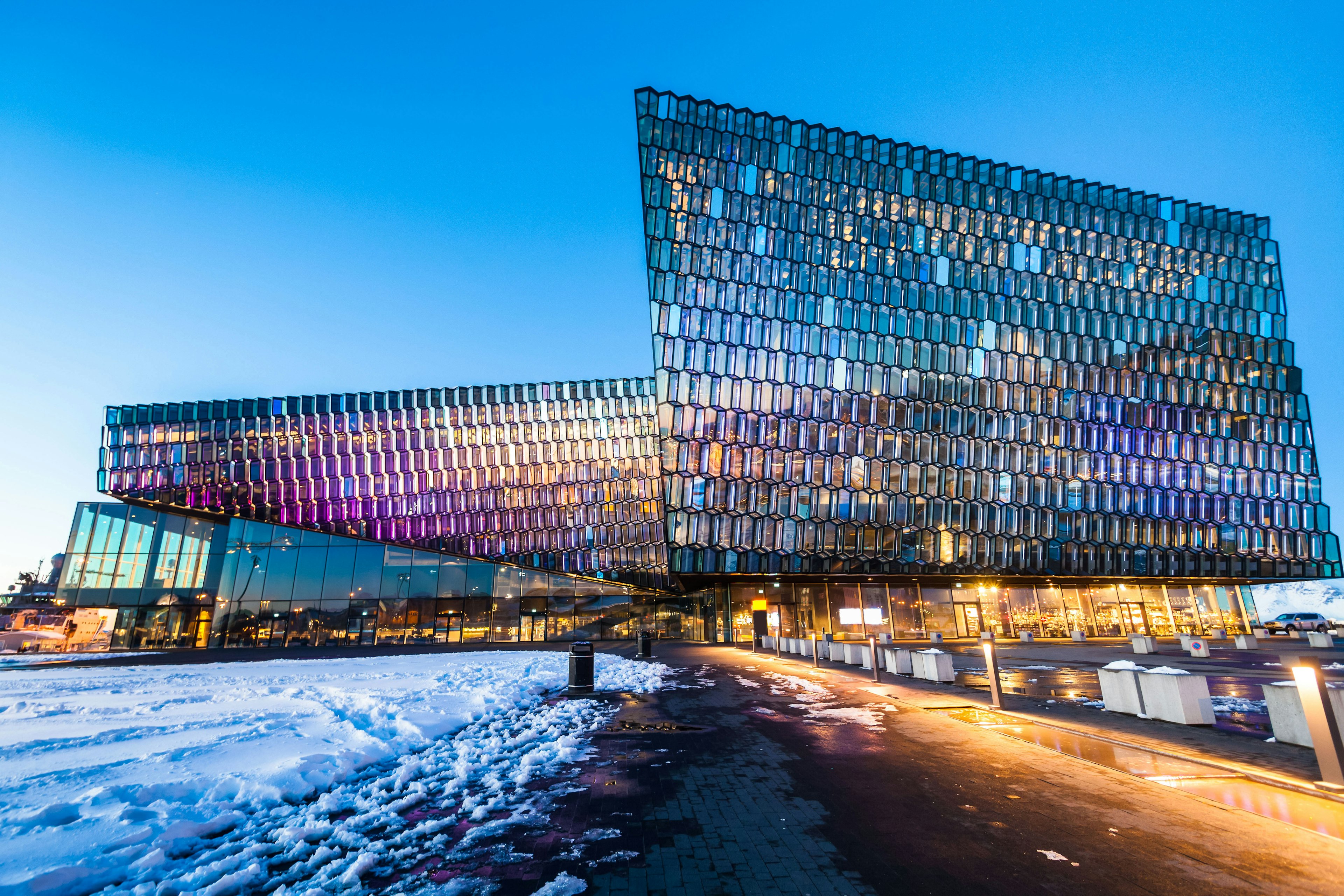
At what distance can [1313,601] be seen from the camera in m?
166

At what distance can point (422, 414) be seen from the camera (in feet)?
159

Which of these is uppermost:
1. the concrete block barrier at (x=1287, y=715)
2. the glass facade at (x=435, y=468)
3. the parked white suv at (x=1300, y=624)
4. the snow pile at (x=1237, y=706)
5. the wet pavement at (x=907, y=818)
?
the glass facade at (x=435, y=468)

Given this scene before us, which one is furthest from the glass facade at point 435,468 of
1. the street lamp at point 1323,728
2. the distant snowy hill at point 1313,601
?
the distant snowy hill at point 1313,601

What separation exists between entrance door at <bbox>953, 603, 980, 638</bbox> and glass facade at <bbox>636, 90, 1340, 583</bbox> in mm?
3308

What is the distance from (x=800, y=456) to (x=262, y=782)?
35545mm

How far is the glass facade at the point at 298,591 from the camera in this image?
43.6 meters

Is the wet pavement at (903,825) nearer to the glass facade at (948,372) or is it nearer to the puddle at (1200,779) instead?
the puddle at (1200,779)

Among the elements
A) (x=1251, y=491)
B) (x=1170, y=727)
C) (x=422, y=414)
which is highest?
(x=422, y=414)

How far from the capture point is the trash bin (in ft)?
43.4

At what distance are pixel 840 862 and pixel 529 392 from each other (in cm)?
4689

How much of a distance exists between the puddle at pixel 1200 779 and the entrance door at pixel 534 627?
133 feet

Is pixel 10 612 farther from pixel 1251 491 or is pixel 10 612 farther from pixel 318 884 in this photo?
pixel 1251 491

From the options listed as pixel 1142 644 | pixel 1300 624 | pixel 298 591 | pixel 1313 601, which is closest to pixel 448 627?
pixel 298 591

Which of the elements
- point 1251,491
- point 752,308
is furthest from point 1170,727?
point 1251,491
